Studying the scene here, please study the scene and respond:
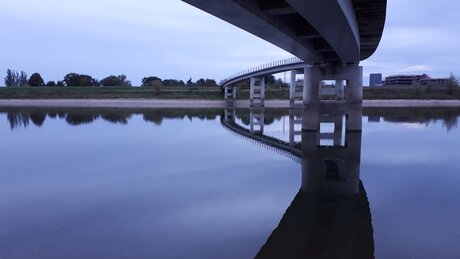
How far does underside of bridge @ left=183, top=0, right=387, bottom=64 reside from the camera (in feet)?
30.7

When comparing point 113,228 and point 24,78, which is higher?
point 24,78

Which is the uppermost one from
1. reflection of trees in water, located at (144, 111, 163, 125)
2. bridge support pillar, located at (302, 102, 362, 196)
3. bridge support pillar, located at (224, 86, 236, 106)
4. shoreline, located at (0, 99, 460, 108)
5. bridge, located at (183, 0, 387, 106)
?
bridge, located at (183, 0, 387, 106)

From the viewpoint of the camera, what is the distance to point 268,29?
1236cm

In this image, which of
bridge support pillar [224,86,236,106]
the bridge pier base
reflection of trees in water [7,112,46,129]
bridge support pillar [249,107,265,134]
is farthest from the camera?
bridge support pillar [224,86,236,106]

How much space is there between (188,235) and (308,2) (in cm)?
630

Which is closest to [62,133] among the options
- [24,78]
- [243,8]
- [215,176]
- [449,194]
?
[215,176]

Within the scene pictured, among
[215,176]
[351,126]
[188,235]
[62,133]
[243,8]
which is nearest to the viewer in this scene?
[188,235]

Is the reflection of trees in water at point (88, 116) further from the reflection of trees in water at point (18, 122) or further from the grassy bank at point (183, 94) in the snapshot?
the grassy bank at point (183, 94)

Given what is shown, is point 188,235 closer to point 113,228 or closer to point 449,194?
point 113,228

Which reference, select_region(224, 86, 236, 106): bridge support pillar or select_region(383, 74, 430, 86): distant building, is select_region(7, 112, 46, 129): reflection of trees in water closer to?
select_region(224, 86, 236, 106): bridge support pillar

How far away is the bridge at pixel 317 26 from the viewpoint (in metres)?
9.59

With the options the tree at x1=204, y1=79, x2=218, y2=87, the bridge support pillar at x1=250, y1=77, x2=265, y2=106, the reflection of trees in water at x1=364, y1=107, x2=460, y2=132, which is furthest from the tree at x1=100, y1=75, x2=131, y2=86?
the reflection of trees in water at x1=364, y1=107, x2=460, y2=132

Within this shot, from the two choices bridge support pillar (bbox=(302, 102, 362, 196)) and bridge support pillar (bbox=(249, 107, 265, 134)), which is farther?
bridge support pillar (bbox=(249, 107, 265, 134))

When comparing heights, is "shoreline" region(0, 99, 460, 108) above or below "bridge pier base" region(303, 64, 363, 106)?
below
